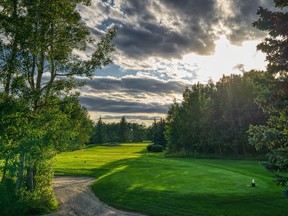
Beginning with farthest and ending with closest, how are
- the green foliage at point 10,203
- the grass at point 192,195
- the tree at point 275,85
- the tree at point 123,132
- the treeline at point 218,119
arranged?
the tree at point 123,132
the treeline at point 218,119
the grass at point 192,195
the green foliage at point 10,203
the tree at point 275,85

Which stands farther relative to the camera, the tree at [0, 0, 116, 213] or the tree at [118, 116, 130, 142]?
the tree at [118, 116, 130, 142]

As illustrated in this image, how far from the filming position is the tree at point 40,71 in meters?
18.8

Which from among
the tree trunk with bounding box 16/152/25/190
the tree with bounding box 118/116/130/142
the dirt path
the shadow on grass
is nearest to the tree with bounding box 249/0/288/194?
the shadow on grass

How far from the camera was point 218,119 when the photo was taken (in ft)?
244

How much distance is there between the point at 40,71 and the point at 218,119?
58802 millimetres

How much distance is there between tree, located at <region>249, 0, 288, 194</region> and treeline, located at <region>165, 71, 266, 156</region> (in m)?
50.4

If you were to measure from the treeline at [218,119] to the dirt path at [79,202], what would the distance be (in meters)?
45.3

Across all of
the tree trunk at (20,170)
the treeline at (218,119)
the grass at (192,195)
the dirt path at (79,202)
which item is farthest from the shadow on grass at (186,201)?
the treeline at (218,119)

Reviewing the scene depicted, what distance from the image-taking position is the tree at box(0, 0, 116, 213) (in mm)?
18844

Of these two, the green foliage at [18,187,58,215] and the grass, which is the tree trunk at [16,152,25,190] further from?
the grass

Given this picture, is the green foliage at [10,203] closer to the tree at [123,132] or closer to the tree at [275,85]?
the tree at [275,85]

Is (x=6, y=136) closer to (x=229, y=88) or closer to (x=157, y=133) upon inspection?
(x=229, y=88)

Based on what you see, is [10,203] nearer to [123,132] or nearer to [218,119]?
[218,119]

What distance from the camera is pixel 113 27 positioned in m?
23.7
